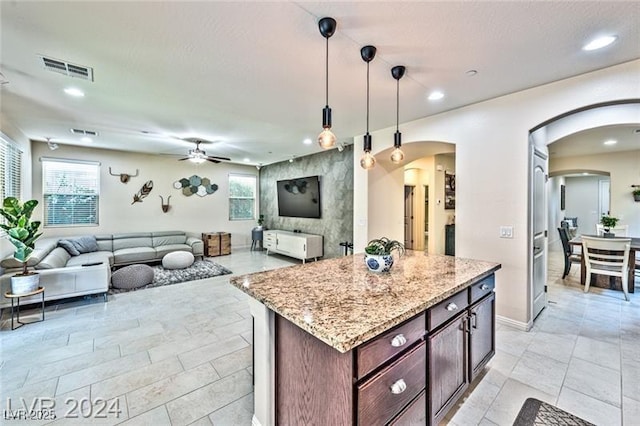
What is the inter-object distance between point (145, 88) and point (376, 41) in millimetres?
2547

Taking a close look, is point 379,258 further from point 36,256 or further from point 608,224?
point 608,224

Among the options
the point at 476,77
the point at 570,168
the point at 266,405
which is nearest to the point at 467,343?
the point at 266,405

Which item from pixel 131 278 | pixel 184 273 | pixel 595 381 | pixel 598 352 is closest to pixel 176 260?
pixel 184 273

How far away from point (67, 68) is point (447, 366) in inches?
161

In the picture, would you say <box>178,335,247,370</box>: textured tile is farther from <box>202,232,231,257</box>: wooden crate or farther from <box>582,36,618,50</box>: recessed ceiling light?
<box>202,232,231,257</box>: wooden crate

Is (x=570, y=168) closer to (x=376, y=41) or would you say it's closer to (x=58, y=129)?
(x=376, y=41)

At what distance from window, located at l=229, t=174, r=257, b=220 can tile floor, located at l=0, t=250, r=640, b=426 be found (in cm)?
498

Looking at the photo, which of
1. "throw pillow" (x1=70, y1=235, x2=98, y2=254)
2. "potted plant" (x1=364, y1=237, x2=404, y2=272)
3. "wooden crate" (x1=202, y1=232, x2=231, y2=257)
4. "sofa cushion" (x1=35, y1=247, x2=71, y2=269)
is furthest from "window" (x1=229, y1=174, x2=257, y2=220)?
"potted plant" (x1=364, y1=237, x2=404, y2=272)

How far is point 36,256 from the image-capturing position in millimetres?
3855

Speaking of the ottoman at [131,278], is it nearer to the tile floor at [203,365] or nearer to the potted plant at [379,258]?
the tile floor at [203,365]

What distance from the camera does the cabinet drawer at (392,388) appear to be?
1.18 meters

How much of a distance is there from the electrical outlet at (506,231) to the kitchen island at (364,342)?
4.30 ft

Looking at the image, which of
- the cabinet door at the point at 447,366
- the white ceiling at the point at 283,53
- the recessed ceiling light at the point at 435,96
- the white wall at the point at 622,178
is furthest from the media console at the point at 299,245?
the white wall at the point at 622,178

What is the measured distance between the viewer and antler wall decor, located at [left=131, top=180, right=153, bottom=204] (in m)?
6.88
